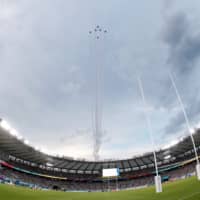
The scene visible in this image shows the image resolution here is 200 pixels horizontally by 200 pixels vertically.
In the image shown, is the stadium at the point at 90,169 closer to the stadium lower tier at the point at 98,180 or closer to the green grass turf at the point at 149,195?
the stadium lower tier at the point at 98,180

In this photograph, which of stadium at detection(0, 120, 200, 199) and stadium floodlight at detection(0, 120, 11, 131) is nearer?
stadium floodlight at detection(0, 120, 11, 131)

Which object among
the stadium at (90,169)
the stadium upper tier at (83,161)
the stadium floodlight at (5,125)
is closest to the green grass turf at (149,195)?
the stadium floodlight at (5,125)

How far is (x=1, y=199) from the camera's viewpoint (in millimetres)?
20078

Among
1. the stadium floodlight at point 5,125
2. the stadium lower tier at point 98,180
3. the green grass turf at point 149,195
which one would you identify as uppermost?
the stadium floodlight at point 5,125

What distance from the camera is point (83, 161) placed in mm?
87688

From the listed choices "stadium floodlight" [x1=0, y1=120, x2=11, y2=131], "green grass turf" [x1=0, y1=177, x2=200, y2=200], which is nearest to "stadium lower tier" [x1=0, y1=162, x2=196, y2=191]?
"stadium floodlight" [x1=0, y1=120, x2=11, y2=131]

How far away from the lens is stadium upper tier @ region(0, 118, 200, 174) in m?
64.1

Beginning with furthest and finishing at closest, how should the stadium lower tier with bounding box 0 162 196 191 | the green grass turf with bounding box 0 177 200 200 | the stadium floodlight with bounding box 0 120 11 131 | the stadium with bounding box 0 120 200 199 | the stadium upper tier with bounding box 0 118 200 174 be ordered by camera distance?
the stadium lower tier with bounding box 0 162 196 191 → the stadium with bounding box 0 120 200 199 → the stadium upper tier with bounding box 0 118 200 174 → the stadium floodlight with bounding box 0 120 11 131 → the green grass turf with bounding box 0 177 200 200

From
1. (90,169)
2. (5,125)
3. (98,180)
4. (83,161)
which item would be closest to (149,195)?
(5,125)

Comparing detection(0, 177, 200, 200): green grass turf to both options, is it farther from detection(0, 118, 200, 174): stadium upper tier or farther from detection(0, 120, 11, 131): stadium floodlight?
detection(0, 118, 200, 174): stadium upper tier

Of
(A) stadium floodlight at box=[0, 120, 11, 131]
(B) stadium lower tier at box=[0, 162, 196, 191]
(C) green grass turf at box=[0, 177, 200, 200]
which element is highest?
(A) stadium floodlight at box=[0, 120, 11, 131]

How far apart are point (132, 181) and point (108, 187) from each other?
9.32 m

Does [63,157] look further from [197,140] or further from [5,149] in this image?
[197,140]

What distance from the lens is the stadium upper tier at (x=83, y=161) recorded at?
6412cm
